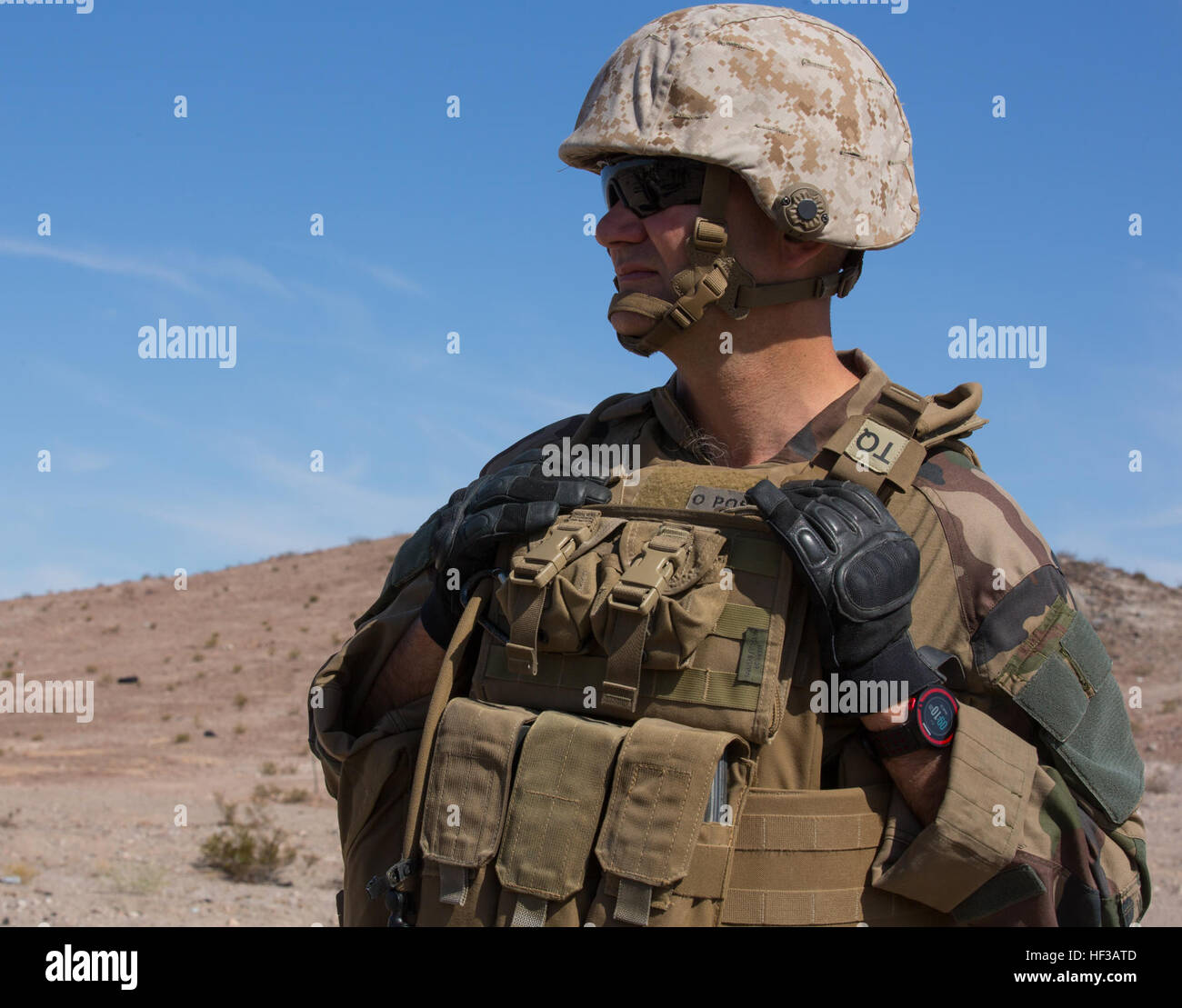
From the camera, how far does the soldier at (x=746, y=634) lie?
9.53 ft

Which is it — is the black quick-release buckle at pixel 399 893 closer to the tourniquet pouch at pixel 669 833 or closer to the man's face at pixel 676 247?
the tourniquet pouch at pixel 669 833

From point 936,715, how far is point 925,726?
43mm

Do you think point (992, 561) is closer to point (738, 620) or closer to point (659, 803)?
point (738, 620)

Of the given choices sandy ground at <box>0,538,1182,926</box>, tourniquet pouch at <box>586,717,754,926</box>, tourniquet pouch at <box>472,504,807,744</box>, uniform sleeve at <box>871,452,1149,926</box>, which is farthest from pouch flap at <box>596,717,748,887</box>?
sandy ground at <box>0,538,1182,926</box>

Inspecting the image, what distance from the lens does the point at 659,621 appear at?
2.99 meters

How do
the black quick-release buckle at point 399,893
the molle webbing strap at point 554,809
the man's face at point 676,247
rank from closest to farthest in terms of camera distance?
the molle webbing strap at point 554,809 → the black quick-release buckle at point 399,893 → the man's face at point 676,247

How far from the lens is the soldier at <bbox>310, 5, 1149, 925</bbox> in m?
2.90

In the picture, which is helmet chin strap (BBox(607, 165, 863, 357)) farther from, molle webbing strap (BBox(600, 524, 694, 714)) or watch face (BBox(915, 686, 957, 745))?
watch face (BBox(915, 686, 957, 745))

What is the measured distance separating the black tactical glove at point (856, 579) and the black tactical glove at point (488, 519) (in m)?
0.64

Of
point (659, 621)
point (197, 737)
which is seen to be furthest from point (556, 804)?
point (197, 737)

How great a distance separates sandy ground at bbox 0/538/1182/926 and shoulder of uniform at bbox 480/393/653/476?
24.5 ft

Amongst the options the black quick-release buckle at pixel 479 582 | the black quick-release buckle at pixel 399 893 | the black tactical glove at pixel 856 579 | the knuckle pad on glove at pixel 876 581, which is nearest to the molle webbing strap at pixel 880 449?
the black tactical glove at pixel 856 579

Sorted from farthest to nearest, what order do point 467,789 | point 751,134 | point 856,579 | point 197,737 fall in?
1. point 197,737
2. point 751,134
3. point 467,789
4. point 856,579

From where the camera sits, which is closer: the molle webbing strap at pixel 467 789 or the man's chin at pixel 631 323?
the molle webbing strap at pixel 467 789
